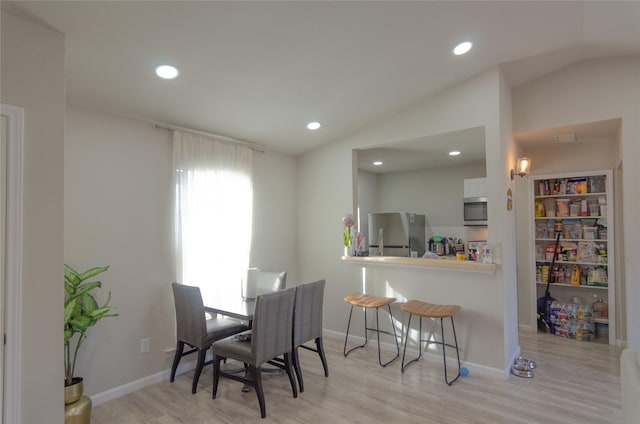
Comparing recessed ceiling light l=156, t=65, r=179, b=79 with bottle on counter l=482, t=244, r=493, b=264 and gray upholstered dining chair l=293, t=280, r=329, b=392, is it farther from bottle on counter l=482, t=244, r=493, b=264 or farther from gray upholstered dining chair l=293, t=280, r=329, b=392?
bottle on counter l=482, t=244, r=493, b=264

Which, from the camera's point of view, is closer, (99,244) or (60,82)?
(60,82)

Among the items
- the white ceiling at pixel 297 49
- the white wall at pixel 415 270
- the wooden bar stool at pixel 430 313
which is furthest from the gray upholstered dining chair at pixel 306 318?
the white ceiling at pixel 297 49

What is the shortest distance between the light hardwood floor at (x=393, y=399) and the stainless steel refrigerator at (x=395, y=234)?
226cm

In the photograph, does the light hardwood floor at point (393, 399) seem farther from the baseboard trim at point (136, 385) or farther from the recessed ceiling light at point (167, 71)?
the recessed ceiling light at point (167, 71)

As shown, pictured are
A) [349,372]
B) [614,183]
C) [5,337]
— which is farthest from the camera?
[614,183]

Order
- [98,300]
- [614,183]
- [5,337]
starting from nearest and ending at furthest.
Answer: [5,337] < [98,300] < [614,183]

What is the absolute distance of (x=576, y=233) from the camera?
4777mm

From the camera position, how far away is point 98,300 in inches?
114

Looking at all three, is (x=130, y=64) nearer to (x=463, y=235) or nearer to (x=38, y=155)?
(x=38, y=155)

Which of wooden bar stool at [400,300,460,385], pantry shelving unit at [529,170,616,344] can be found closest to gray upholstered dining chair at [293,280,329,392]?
wooden bar stool at [400,300,460,385]

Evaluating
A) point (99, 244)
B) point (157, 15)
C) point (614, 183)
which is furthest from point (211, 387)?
point (614, 183)

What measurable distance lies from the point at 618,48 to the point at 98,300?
5133 millimetres

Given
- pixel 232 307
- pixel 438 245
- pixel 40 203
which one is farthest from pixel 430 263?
pixel 40 203

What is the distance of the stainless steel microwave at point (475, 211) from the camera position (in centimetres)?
526
